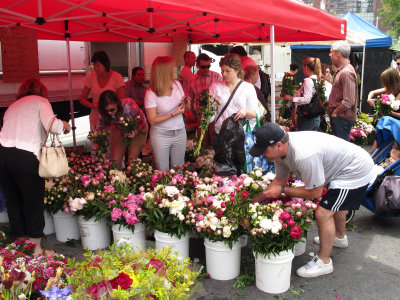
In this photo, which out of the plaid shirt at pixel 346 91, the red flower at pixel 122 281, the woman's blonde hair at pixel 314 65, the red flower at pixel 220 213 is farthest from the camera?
the woman's blonde hair at pixel 314 65

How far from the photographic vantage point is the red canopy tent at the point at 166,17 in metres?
3.80

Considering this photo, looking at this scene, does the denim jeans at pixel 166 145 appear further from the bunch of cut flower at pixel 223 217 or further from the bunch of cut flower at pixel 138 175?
the bunch of cut flower at pixel 223 217

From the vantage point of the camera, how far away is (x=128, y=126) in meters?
4.80

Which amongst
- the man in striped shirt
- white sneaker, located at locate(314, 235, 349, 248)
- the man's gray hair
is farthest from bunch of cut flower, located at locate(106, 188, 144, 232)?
the man's gray hair

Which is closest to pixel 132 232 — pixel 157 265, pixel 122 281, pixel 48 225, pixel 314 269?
pixel 48 225

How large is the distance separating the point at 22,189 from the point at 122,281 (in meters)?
2.22

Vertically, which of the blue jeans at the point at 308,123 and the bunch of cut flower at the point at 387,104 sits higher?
the bunch of cut flower at the point at 387,104

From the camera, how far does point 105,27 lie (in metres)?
6.27

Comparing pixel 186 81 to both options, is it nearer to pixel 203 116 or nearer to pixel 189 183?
pixel 203 116

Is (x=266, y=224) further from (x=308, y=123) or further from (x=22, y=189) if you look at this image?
(x=308, y=123)

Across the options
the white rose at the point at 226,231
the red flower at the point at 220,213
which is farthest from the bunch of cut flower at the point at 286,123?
the white rose at the point at 226,231

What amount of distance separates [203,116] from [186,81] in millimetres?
2679

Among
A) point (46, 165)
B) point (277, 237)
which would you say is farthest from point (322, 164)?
point (46, 165)

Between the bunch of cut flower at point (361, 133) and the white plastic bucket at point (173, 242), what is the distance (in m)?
6.32
